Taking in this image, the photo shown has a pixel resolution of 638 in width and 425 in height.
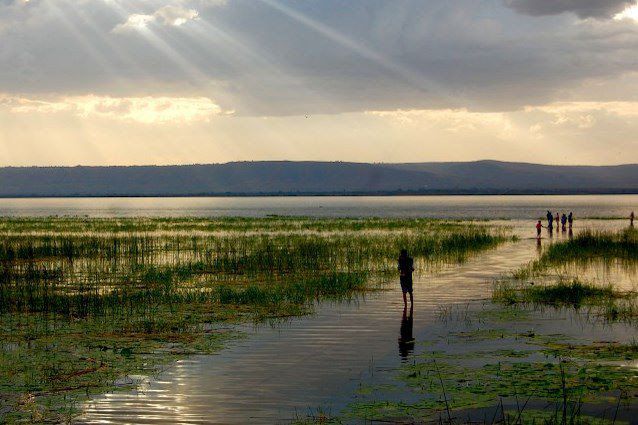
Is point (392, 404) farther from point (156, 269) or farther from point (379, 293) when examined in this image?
point (156, 269)

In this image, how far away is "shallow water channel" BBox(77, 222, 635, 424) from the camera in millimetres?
12796

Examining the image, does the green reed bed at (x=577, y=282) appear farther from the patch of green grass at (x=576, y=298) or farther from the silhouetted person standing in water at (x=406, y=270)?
the silhouetted person standing in water at (x=406, y=270)

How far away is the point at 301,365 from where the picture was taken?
1616cm

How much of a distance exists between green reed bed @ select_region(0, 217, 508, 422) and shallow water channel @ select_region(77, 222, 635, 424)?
3.12 ft

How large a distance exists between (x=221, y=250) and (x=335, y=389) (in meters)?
33.7

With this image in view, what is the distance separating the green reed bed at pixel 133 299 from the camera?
51.0 ft

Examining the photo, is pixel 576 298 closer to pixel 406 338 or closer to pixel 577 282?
pixel 577 282

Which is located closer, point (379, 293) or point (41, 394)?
point (41, 394)

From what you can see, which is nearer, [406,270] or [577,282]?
[406,270]

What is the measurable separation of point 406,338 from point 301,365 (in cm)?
401

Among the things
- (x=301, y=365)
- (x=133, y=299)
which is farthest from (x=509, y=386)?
(x=133, y=299)

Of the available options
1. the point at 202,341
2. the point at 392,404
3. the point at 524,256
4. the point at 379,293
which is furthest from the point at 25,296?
the point at 524,256

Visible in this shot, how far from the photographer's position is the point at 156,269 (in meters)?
36.6

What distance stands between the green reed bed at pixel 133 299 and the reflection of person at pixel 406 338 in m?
3.67
